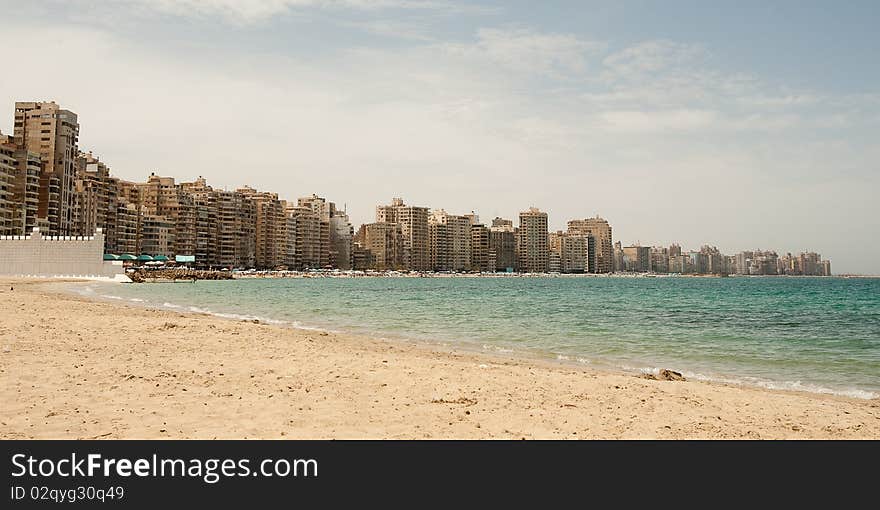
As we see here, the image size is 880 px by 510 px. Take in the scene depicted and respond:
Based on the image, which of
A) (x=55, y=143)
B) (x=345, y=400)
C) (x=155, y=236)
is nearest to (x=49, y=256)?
(x=55, y=143)

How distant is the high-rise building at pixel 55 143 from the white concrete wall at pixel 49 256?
34358 millimetres

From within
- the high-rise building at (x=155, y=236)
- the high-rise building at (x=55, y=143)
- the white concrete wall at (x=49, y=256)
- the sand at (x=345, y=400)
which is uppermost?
the high-rise building at (x=55, y=143)

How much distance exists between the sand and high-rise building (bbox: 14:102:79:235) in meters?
126

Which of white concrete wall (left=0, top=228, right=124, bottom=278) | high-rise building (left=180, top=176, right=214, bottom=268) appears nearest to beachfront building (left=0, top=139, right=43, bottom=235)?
white concrete wall (left=0, top=228, right=124, bottom=278)

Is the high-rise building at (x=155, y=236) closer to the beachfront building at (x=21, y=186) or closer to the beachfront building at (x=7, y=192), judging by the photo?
the beachfront building at (x=21, y=186)

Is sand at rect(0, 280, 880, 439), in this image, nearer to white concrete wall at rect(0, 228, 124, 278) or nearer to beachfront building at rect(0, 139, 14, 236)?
white concrete wall at rect(0, 228, 124, 278)

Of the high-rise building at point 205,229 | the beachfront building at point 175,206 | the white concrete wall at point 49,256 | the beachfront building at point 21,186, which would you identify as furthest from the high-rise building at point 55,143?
the high-rise building at point 205,229

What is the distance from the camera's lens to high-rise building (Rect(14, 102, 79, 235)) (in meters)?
121

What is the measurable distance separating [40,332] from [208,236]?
172829mm

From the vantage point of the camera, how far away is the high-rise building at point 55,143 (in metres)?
121

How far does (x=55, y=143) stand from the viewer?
12512cm

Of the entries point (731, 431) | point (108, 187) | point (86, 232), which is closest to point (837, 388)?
point (731, 431)

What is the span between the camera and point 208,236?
7052 inches

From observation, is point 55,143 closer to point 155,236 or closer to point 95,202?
point 95,202
